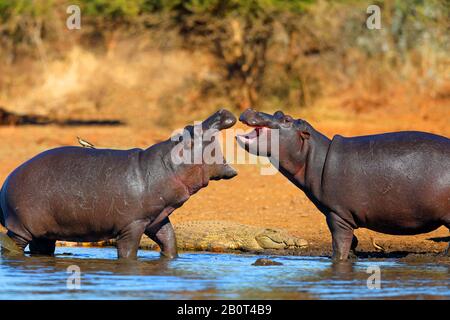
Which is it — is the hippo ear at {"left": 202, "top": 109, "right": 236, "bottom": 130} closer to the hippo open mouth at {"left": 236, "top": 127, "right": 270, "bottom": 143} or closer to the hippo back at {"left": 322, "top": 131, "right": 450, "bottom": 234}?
the hippo open mouth at {"left": 236, "top": 127, "right": 270, "bottom": 143}

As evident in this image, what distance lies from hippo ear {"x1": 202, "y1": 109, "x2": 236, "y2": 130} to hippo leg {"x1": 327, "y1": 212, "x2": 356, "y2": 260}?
4.44ft

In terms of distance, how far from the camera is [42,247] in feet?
36.8

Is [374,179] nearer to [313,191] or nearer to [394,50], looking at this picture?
[313,191]

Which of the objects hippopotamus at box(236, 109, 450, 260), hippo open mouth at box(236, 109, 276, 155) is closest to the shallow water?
hippopotamus at box(236, 109, 450, 260)

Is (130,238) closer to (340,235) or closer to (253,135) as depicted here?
(253,135)

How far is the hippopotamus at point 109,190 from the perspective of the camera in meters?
10.5

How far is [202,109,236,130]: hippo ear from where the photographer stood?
1055cm

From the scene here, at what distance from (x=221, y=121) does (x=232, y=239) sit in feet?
6.03

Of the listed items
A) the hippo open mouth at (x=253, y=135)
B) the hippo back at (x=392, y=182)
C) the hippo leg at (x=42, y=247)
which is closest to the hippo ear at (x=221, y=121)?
the hippo open mouth at (x=253, y=135)

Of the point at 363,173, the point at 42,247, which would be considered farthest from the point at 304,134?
the point at 42,247

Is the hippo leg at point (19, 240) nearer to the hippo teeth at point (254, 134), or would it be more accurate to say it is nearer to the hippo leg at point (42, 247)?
the hippo leg at point (42, 247)
